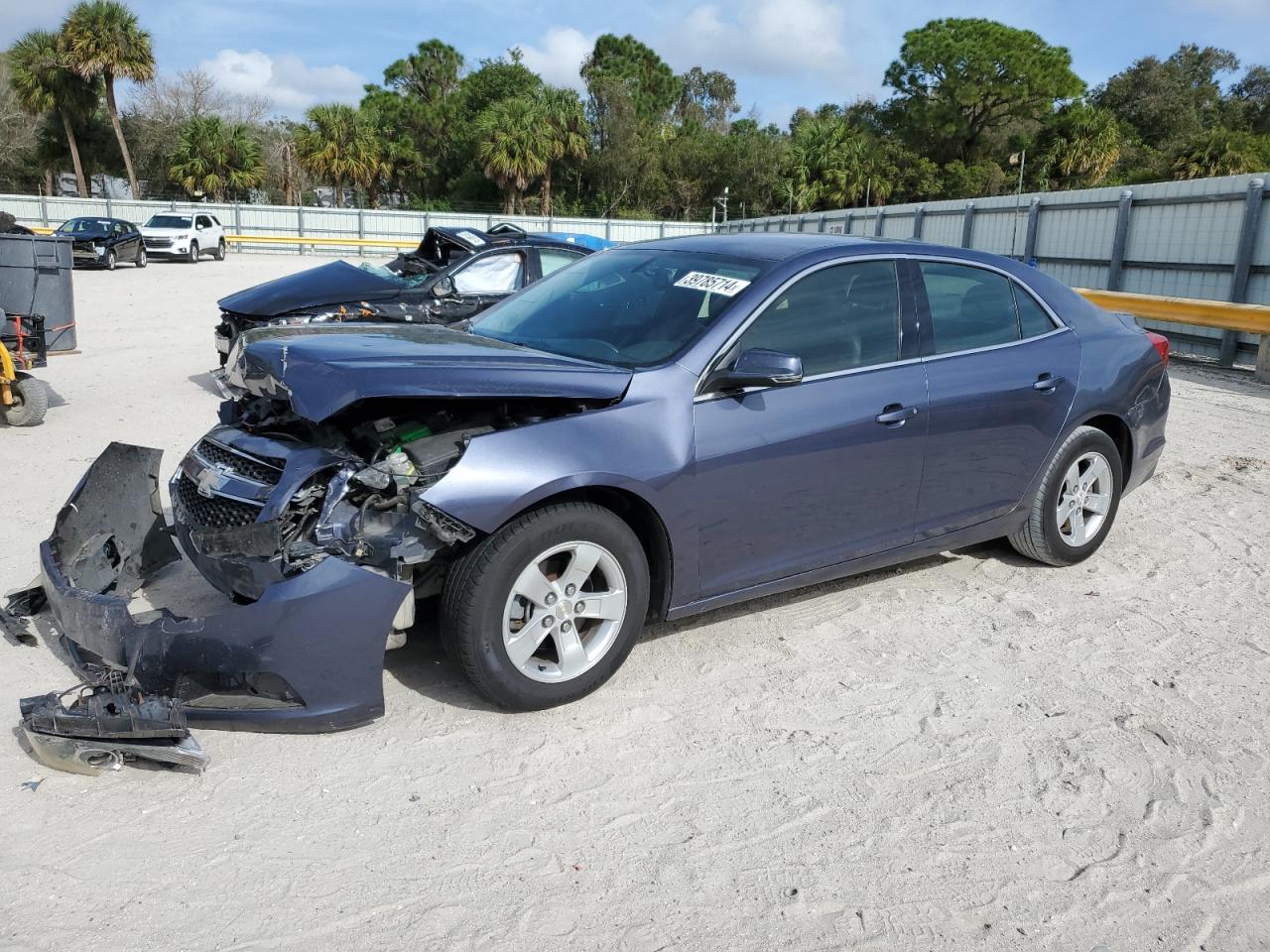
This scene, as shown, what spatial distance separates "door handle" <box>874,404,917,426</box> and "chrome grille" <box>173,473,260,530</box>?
2489mm

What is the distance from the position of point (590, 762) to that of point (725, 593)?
94cm

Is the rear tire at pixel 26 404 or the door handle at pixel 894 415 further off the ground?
the door handle at pixel 894 415

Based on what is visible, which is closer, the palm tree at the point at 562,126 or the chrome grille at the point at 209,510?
the chrome grille at the point at 209,510

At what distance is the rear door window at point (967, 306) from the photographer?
→ 14.8 ft

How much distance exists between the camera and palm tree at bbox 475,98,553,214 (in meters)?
47.8

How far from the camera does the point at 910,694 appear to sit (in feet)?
12.8

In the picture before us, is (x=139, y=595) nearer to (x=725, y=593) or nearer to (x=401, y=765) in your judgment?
(x=401, y=765)

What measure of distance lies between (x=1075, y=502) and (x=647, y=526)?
2706mm

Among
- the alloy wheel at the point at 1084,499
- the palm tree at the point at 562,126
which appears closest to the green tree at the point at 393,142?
the palm tree at the point at 562,126

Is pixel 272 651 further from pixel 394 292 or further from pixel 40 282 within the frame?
pixel 40 282

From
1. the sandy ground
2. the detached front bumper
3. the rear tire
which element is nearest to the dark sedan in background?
the rear tire

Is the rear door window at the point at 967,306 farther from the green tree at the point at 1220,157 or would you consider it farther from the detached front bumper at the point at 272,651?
the green tree at the point at 1220,157

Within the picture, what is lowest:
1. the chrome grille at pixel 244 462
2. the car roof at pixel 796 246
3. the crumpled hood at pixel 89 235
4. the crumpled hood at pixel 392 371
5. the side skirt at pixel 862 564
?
the side skirt at pixel 862 564

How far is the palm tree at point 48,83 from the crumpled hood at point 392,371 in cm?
4738
